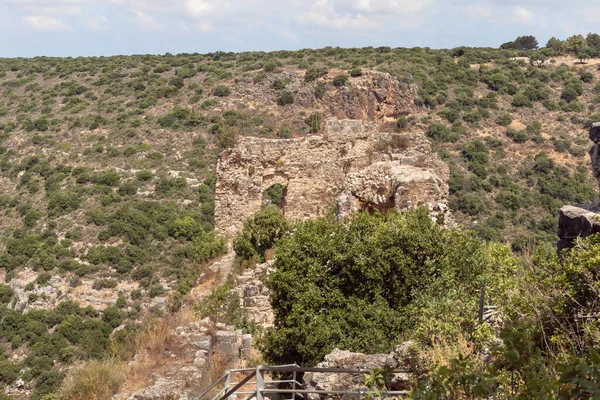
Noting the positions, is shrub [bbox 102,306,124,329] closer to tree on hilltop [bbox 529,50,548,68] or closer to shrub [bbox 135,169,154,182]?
shrub [bbox 135,169,154,182]

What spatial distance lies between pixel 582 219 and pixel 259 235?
1048 cm

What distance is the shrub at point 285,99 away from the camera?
146 ft

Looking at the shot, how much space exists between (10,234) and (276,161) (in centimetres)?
1982

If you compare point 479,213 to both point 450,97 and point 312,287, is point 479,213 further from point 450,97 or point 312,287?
point 312,287

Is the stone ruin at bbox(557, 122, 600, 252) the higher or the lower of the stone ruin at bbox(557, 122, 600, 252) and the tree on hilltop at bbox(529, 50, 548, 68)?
the lower

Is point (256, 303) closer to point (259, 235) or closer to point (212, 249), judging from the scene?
point (259, 235)

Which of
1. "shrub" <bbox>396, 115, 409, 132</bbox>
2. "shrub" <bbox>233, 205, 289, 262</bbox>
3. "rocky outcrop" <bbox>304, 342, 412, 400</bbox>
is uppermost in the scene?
"shrub" <bbox>396, 115, 409, 132</bbox>

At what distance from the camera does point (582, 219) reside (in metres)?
6.48

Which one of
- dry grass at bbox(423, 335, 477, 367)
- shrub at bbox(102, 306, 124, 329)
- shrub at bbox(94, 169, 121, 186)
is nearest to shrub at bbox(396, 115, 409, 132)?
shrub at bbox(94, 169, 121, 186)

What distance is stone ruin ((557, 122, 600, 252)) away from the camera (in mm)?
6365

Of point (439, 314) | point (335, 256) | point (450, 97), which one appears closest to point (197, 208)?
point (450, 97)

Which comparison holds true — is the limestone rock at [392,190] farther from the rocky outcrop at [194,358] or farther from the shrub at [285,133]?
the shrub at [285,133]

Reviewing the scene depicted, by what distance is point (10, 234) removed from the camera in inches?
1260

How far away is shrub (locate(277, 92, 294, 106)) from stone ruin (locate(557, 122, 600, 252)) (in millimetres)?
38423
